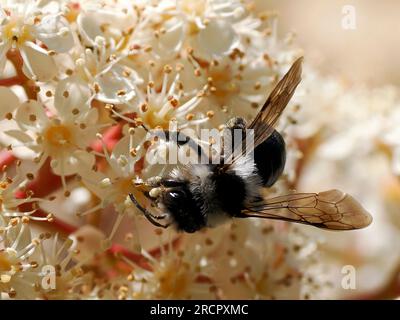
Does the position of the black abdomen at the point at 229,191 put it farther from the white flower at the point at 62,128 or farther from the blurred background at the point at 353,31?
the blurred background at the point at 353,31

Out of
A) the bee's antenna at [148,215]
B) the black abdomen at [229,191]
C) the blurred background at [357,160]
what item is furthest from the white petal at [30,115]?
the blurred background at [357,160]

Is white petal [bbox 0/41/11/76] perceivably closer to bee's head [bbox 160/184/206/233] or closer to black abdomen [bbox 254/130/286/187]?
bee's head [bbox 160/184/206/233]

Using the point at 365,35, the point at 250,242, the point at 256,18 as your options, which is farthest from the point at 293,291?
the point at 365,35

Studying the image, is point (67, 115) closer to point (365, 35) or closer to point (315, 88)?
point (315, 88)

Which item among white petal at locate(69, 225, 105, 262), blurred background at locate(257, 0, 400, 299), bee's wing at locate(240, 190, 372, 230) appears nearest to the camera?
bee's wing at locate(240, 190, 372, 230)

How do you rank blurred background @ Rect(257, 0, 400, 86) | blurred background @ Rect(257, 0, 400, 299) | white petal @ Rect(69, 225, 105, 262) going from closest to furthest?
white petal @ Rect(69, 225, 105, 262), blurred background @ Rect(257, 0, 400, 299), blurred background @ Rect(257, 0, 400, 86)

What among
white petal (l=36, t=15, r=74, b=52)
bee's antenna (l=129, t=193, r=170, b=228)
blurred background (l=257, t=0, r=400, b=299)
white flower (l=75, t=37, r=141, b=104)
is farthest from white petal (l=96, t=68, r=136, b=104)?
blurred background (l=257, t=0, r=400, b=299)
